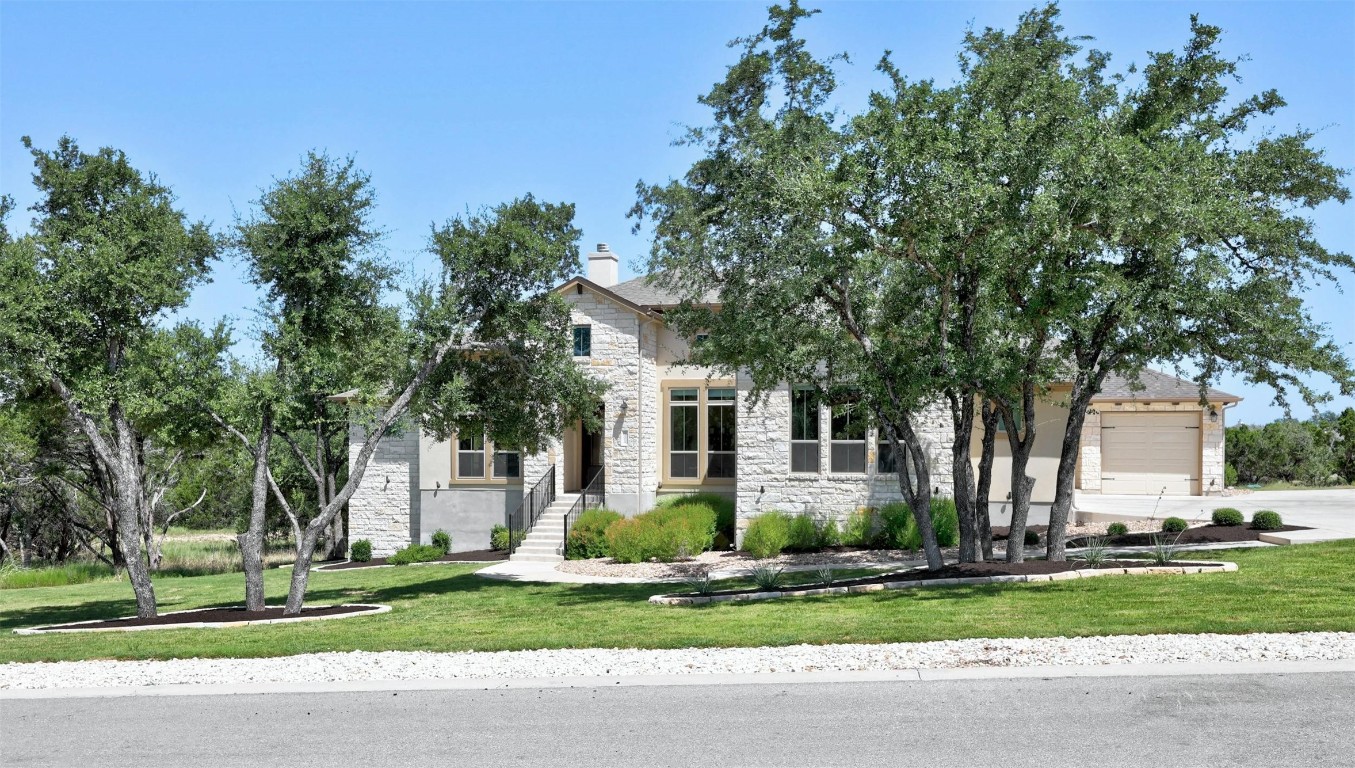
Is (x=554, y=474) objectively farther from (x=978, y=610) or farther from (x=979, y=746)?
(x=979, y=746)

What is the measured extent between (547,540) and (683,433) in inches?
161

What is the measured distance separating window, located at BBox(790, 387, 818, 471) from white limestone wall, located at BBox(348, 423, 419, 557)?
378 inches

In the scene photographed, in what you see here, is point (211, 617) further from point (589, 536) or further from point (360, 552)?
point (360, 552)

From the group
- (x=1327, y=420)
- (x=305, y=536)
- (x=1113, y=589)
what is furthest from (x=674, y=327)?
(x=1327, y=420)

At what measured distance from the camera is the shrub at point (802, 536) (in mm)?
22328

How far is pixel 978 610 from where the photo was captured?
11758mm

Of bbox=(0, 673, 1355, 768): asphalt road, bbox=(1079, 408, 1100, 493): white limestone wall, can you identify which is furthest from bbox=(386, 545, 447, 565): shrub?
bbox=(1079, 408, 1100, 493): white limestone wall

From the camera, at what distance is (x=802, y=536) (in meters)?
22.4

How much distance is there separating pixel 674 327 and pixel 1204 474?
65.3 feet

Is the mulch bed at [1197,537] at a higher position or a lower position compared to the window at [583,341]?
lower

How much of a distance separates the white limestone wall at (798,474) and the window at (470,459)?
6706 mm

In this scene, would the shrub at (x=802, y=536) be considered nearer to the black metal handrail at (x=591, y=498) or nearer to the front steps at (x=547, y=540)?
the black metal handrail at (x=591, y=498)

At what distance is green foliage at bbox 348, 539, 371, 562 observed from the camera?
26794 millimetres

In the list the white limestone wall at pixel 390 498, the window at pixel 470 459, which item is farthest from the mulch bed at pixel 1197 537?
the white limestone wall at pixel 390 498
